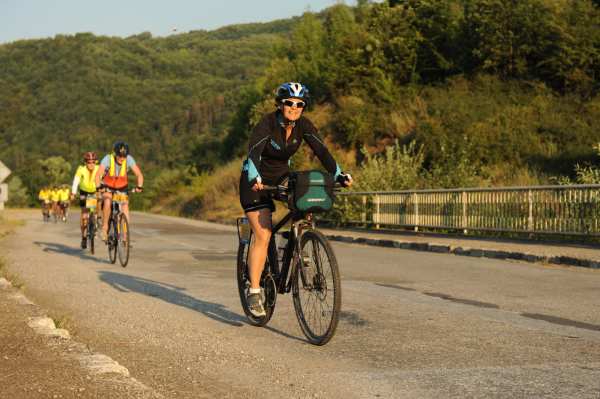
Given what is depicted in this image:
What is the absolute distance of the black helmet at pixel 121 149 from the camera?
14664 millimetres

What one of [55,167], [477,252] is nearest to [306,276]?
[477,252]

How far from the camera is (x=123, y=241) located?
14.7m

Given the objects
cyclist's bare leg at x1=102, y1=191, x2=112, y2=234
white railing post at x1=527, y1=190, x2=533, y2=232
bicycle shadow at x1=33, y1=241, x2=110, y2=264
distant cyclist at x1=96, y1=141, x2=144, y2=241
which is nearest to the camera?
distant cyclist at x1=96, y1=141, x2=144, y2=241

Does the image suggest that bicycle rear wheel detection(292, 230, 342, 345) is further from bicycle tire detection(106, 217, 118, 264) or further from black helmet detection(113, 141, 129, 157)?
bicycle tire detection(106, 217, 118, 264)

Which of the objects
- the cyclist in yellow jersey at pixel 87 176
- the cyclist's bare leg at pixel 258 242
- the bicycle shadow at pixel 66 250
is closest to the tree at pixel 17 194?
the bicycle shadow at pixel 66 250

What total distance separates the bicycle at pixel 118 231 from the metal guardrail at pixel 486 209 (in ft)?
28.6

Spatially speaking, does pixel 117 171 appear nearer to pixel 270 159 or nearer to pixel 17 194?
pixel 270 159

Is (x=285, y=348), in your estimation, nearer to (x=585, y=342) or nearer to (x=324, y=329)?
(x=324, y=329)

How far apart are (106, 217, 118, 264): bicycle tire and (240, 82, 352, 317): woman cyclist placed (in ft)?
26.2

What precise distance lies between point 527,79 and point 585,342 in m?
29.9

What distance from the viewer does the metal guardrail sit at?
1733cm

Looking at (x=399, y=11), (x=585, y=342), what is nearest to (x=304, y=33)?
(x=399, y=11)

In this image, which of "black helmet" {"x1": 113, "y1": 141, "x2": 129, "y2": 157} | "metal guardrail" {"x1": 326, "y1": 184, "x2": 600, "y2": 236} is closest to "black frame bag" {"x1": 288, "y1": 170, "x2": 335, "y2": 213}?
"black helmet" {"x1": 113, "y1": 141, "x2": 129, "y2": 157}

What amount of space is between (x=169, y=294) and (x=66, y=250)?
9.21 metres
